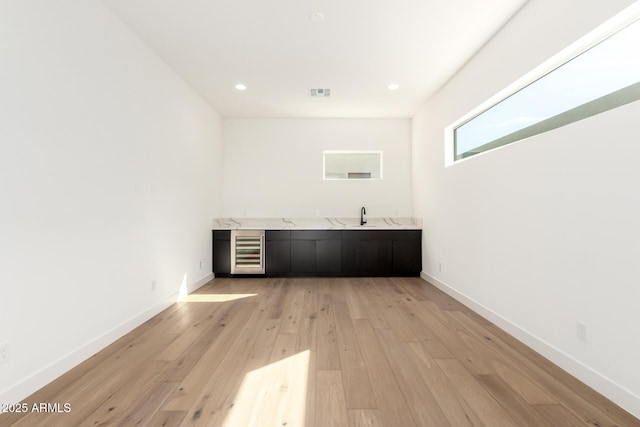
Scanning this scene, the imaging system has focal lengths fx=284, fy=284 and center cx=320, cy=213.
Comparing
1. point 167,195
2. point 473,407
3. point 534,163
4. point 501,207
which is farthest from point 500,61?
point 167,195

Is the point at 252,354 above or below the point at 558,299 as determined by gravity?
below

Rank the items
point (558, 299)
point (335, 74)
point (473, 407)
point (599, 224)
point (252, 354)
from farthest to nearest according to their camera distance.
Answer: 1. point (335, 74)
2. point (252, 354)
3. point (558, 299)
4. point (599, 224)
5. point (473, 407)

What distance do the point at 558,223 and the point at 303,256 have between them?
133 inches

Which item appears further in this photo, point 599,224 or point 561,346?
point 561,346

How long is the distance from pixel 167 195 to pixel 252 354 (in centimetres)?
209

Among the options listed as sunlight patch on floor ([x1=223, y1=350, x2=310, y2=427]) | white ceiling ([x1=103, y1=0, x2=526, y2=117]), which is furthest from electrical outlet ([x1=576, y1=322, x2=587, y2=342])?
white ceiling ([x1=103, y1=0, x2=526, y2=117])

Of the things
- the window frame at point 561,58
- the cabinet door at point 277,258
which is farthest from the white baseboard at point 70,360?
the window frame at point 561,58

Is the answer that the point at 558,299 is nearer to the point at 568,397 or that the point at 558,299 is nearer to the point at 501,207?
the point at 568,397

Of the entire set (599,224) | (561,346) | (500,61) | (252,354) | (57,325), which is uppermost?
(500,61)

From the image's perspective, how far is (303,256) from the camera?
4.67m

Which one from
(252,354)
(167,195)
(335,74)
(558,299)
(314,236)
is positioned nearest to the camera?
(558,299)

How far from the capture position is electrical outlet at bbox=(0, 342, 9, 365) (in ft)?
5.02

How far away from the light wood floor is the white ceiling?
2.74m

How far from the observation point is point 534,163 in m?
2.20
